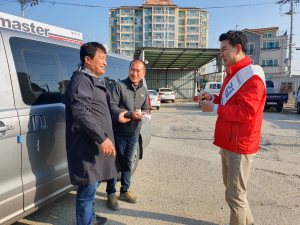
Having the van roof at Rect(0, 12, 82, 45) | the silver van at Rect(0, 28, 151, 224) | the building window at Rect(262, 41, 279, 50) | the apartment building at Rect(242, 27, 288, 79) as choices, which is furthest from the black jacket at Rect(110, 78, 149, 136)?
the building window at Rect(262, 41, 279, 50)

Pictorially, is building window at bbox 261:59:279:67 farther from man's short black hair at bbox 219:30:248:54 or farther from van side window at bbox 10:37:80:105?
van side window at bbox 10:37:80:105

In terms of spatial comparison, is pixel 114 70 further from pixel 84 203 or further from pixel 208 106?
pixel 84 203

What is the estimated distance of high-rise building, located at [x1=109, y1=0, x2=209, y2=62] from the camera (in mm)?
68500

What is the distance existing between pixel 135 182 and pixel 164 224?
1.16m

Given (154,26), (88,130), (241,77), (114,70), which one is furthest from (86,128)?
(154,26)

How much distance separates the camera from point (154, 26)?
68438 millimetres

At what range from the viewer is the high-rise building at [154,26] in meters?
68.5

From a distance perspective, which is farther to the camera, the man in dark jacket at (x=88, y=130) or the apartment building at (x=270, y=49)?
the apartment building at (x=270, y=49)

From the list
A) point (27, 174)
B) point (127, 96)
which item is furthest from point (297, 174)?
point (27, 174)

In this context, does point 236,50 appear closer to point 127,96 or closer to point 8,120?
point 127,96

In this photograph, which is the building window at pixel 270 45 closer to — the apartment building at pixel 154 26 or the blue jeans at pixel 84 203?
the apartment building at pixel 154 26

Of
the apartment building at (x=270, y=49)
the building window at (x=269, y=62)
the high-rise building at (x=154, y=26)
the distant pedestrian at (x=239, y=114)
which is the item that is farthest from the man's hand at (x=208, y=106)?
the high-rise building at (x=154, y=26)

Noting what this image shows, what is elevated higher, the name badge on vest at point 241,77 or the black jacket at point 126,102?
the name badge on vest at point 241,77

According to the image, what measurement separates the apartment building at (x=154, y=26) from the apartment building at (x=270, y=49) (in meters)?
29.8
